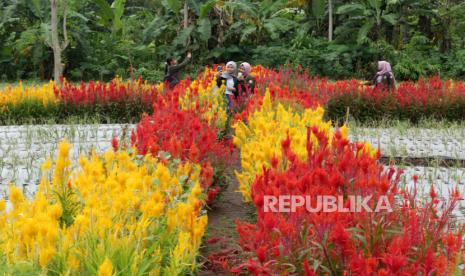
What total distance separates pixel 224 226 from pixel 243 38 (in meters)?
17.0

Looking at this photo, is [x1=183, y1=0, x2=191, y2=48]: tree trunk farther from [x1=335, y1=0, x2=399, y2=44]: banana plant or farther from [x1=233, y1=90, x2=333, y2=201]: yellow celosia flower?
[x1=233, y1=90, x2=333, y2=201]: yellow celosia flower

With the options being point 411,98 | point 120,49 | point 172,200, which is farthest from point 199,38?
point 172,200

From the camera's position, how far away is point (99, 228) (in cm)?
234

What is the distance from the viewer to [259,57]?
2183 cm

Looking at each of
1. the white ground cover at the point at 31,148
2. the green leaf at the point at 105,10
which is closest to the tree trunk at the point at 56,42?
the white ground cover at the point at 31,148

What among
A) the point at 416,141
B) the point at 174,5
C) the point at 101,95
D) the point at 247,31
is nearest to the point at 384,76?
the point at 416,141

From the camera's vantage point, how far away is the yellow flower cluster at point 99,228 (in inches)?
86.3

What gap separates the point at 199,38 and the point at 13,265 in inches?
789

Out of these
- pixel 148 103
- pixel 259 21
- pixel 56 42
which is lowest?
pixel 148 103

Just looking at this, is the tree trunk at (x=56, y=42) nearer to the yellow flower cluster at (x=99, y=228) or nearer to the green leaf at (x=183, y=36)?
the green leaf at (x=183, y=36)

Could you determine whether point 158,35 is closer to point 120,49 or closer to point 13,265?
point 120,49

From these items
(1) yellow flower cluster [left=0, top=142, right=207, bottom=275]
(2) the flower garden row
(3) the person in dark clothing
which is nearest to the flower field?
(1) yellow flower cluster [left=0, top=142, right=207, bottom=275]

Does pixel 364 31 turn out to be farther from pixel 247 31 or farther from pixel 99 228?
pixel 99 228

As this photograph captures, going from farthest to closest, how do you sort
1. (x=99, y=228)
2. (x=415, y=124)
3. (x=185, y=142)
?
(x=415, y=124), (x=185, y=142), (x=99, y=228)
